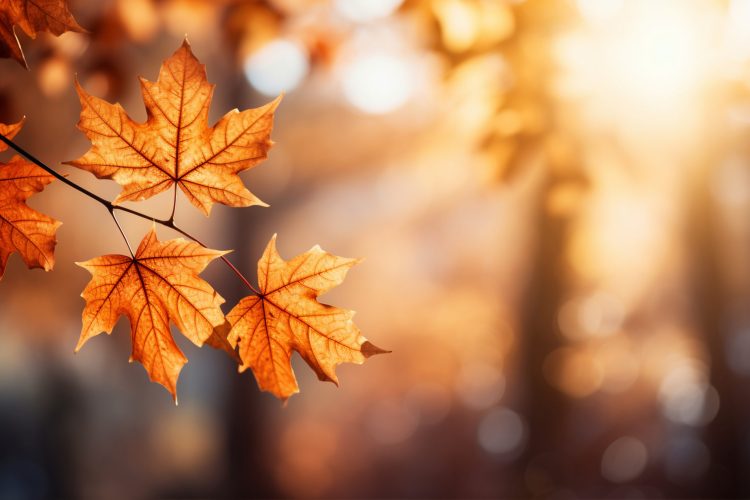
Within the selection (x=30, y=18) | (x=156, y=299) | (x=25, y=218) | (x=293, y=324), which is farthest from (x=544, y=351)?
(x=30, y=18)

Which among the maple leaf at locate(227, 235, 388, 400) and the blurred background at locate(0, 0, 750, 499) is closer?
the maple leaf at locate(227, 235, 388, 400)

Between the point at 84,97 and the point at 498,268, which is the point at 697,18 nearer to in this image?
the point at 84,97

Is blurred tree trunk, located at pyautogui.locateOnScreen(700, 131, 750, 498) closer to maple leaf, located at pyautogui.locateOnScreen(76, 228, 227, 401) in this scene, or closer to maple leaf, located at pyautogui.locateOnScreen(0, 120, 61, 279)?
maple leaf, located at pyautogui.locateOnScreen(76, 228, 227, 401)

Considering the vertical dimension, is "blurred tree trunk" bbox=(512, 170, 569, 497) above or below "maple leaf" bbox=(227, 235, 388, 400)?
above

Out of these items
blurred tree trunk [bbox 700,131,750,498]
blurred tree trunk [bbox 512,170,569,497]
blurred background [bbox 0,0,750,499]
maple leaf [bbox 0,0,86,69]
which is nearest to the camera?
maple leaf [bbox 0,0,86,69]

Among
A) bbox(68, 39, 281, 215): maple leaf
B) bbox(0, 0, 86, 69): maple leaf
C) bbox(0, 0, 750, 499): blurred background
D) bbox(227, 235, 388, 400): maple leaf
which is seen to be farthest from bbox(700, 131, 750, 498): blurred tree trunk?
bbox(0, 0, 86, 69): maple leaf

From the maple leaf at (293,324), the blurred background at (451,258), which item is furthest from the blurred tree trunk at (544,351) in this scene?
the maple leaf at (293,324)

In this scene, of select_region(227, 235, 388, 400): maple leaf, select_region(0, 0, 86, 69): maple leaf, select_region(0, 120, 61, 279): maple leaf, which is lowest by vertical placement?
select_region(227, 235, 388, 400): maple leaf
